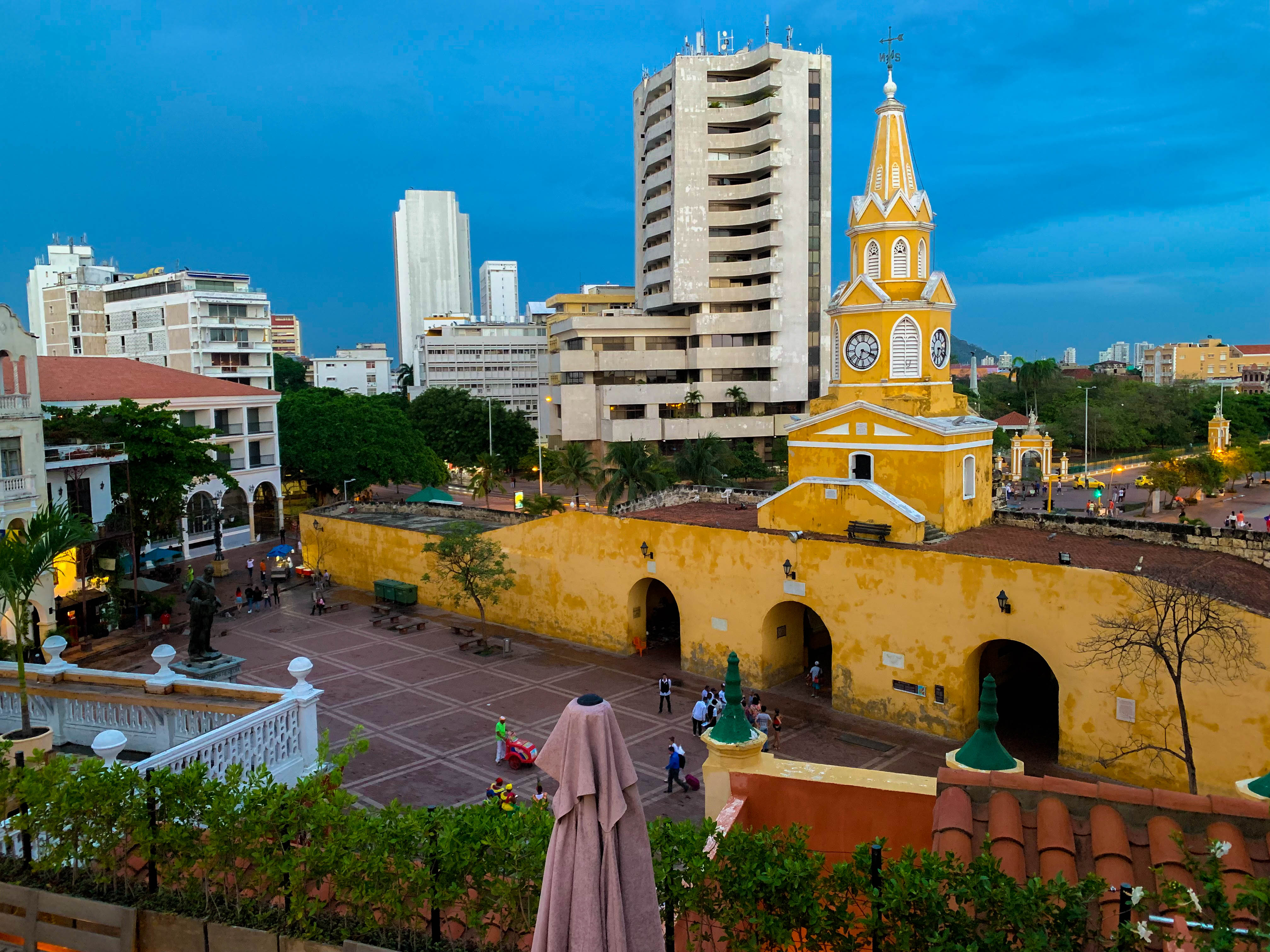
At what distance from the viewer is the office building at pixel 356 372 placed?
410ft

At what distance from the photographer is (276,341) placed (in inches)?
7648

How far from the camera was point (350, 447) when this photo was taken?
160 feet

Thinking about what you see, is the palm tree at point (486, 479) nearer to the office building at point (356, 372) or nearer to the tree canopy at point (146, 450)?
the tree canopy at point (146, 450)

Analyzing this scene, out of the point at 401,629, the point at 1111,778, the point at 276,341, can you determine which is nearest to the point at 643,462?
the point at 401,629

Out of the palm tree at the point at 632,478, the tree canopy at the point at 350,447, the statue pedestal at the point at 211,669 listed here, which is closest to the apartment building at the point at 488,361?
the tree canopy at the point at 350,447

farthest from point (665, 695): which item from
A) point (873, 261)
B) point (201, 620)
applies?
point (873, 261)

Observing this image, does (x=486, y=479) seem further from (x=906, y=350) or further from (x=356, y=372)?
(x=356, y=372)

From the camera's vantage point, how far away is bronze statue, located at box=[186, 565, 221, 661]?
1424 centimetres

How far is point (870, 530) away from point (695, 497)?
9.93m

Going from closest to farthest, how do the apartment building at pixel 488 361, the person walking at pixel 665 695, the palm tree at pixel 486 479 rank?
the person walking at pixel 665 695 < the palm tree at pixel 486 479 < the apartment building at pixel 488 361

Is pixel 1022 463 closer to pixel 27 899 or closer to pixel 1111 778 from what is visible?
pixel 1111 778

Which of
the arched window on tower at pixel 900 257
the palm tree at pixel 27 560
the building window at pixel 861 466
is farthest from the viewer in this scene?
the arched window on tower at pixel 900 257

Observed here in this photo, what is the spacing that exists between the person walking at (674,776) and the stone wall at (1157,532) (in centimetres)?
1229

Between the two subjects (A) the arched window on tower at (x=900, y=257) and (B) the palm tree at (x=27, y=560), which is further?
(A) the arched window on tower at (x=900, y=257)
